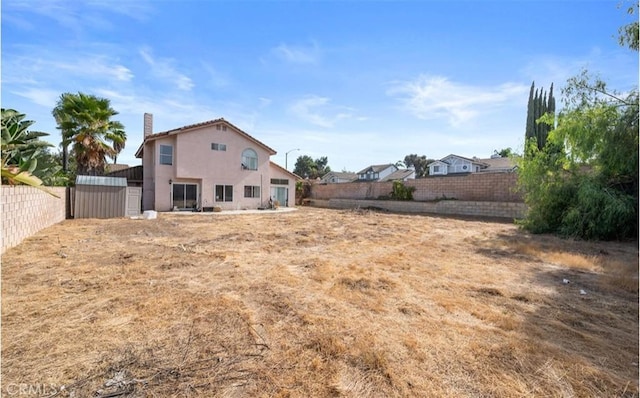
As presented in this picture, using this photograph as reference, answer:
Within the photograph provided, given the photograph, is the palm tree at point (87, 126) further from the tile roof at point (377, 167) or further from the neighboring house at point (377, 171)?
the tile roof at point (377, 167)

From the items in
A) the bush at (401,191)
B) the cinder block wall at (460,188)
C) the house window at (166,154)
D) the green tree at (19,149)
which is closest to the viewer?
the green tree at (19,149)

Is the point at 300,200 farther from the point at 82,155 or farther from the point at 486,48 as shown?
the point at 486,48

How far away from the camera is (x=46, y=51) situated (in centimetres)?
612

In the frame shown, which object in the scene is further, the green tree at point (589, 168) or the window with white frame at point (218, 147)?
the window with white frame at point (218, 147)

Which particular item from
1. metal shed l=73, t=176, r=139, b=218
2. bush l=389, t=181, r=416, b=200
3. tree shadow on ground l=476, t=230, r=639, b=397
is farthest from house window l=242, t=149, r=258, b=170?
tree shadow on ground l=476, t=230, r=639, b=397

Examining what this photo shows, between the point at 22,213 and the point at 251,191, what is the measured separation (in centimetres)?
1400

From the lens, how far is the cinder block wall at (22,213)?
232 inches

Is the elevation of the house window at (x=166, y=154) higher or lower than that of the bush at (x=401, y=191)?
higher

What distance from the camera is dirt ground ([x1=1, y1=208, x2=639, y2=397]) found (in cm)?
221

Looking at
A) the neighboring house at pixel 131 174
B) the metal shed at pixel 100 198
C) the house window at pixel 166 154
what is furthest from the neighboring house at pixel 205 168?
the metal shed at pixel 100 198

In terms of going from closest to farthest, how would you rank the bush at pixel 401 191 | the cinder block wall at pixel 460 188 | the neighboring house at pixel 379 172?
the cinder block wall at pixel 460 188 → the bush at pixel 401 191 → the neighboring house at pixel 379 172

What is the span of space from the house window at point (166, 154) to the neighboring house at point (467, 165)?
3181 cm

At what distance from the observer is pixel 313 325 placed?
317cm

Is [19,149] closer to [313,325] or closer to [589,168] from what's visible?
Answer: [313,325]
